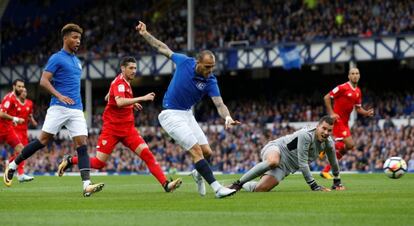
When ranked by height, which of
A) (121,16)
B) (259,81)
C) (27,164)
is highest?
(121,16)

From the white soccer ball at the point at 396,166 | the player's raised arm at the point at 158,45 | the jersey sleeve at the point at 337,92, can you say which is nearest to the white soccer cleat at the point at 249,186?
the player's raised arm at the point at 158,45

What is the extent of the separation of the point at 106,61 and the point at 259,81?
8165mm

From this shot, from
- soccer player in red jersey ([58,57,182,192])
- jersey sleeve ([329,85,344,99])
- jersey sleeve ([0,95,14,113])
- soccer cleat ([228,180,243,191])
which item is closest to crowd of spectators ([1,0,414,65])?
jersey sleeve ([329,85,344,99])

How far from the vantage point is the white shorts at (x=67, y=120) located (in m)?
16.1

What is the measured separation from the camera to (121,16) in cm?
5584

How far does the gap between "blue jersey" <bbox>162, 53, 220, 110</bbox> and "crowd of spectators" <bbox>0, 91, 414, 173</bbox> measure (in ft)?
66.0

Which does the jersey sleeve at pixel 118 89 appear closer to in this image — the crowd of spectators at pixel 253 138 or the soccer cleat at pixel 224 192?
the soccer cleat at pixel 224 192

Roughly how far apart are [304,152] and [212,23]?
35.4m

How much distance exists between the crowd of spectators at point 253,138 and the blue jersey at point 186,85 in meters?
20.1

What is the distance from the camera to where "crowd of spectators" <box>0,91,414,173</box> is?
35.8m

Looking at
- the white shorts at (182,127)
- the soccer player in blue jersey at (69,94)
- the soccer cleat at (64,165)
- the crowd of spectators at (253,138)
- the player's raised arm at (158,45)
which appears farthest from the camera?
the crowd of spectators at (253,138)

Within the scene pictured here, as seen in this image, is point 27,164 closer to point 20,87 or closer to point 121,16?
point 121,16

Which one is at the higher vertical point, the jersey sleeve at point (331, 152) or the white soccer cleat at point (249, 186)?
the jersey sleeve at point (331, 152)

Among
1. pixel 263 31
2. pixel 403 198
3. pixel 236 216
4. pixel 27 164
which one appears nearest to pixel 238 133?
pixel 263 31
